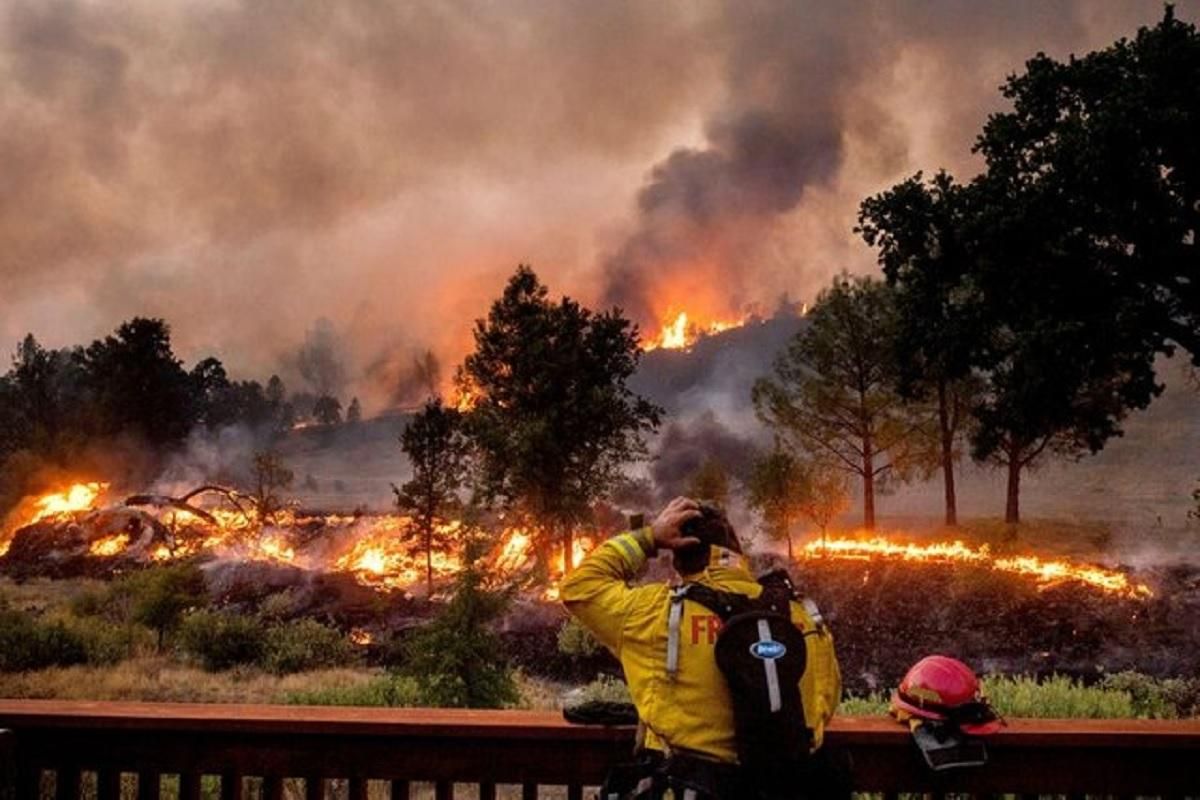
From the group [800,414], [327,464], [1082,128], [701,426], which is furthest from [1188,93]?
[327,464]

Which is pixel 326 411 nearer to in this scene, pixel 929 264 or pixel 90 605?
pixel 90 605

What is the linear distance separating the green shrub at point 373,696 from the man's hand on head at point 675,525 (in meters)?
13.0

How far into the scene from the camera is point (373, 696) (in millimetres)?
15914

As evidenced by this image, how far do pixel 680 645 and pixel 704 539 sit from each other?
17.0 inches

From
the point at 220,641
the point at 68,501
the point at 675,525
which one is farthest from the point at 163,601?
the point at 68,501

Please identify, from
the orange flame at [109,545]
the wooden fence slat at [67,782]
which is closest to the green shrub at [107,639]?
the wooden fence slat at [67,782]

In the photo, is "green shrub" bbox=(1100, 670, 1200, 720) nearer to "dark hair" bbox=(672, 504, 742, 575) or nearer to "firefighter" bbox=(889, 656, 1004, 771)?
"firefighter" bbox=(889, 656, 1004, 771)

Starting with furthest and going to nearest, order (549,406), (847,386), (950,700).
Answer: (847,386)
(549,406)
(950,700)

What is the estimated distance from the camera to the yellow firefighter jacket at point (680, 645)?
3.08 m

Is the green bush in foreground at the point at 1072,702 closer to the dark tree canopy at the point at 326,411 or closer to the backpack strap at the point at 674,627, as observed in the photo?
the backpack strap at the point at 674,627

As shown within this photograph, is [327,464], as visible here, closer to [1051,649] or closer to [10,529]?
[10,529]

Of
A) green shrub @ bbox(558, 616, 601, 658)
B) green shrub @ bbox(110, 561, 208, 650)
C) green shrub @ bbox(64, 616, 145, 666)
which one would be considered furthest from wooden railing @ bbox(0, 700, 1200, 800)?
green shrub @ bbox(110, 561, 208, 650)

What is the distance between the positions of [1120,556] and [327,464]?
148 metres

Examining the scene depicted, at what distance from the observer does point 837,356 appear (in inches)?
1825
